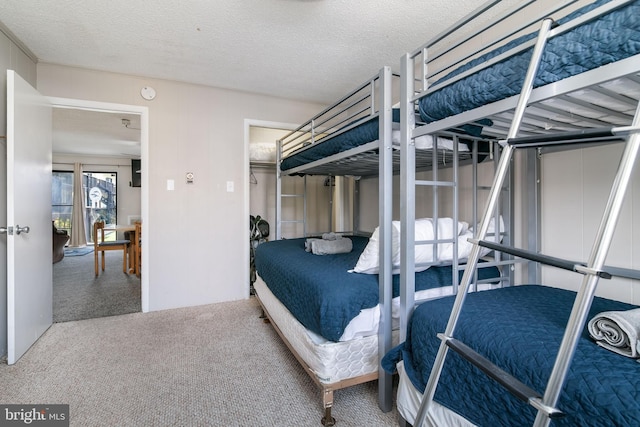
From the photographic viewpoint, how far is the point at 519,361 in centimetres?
87

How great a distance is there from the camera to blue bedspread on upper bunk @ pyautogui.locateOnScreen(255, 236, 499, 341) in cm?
143

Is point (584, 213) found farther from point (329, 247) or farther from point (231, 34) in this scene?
point (231, 34)

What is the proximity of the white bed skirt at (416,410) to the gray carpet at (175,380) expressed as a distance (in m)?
0.23

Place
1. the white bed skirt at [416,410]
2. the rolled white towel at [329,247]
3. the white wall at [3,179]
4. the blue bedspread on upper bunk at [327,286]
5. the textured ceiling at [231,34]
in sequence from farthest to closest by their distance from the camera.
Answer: the rolled white towel at [329,247] < the white wall at [3,179] < the textured ceiling at [231,34] < the blue bedspread on upper bunk at [327,286] < the white bed skirt at [416,410]

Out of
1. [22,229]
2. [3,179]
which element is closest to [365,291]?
[22,229]

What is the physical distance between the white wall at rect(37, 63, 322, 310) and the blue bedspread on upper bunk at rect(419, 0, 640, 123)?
268 cm

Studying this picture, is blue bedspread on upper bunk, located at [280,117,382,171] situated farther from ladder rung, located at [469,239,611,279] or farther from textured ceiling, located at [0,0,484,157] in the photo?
ladder rung, located at [469,239,611,279]

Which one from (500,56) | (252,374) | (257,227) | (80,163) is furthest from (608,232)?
(80,163)

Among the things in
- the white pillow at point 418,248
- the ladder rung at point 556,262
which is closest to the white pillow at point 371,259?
the white pillow at point 418,248

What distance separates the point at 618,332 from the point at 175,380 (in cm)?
216

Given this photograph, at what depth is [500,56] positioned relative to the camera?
0.95 m

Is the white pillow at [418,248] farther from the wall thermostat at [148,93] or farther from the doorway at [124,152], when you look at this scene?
the wall thermostat at [148,93]

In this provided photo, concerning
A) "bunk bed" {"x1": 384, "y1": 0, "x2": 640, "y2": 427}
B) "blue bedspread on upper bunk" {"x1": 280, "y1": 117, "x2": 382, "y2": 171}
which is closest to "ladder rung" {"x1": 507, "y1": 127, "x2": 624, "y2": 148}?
"bunk bed" {"x1": 384, "y1": 0, "x2": 640, "y2": 427}

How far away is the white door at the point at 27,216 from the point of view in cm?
194
